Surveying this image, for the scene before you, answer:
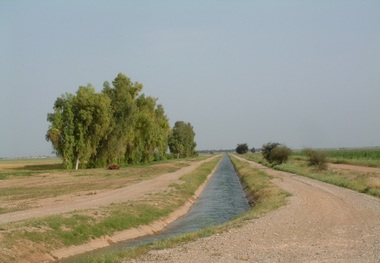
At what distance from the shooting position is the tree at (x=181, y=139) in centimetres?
16188

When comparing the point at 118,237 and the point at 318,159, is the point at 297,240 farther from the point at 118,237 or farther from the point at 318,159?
the point at 318,159

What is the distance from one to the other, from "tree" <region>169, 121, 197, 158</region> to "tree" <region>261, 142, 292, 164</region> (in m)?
65.8

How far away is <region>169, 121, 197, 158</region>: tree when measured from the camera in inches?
6373

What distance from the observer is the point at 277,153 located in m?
86.5

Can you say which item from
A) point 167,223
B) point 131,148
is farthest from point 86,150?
point 167,223

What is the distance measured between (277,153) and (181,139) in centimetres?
8236

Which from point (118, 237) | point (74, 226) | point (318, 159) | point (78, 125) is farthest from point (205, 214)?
point (78, 125)

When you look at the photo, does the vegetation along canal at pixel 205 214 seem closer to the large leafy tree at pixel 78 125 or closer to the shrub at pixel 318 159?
the shrub at pixel 318 159

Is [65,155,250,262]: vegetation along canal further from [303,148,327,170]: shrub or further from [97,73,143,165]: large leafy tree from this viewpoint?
[97,73,143,165]: large leafy tree

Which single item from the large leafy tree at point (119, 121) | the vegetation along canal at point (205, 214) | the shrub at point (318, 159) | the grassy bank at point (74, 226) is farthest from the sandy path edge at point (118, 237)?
the large leafy tree at point (119, 121)

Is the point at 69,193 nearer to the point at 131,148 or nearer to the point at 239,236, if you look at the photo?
the point at 239,236

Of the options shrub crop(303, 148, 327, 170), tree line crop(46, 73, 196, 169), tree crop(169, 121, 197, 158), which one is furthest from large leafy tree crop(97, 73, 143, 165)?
tree crop(169, 121, 197, 158)

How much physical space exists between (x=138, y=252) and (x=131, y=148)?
249 ft

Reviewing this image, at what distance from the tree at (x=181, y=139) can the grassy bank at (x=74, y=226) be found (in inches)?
4999
